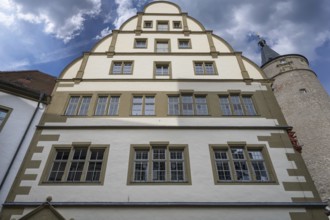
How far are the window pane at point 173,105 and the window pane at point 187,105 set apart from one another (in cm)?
35

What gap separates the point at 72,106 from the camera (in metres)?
13.0

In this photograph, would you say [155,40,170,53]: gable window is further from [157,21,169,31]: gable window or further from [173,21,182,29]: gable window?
[173,21,182,29]: gable window

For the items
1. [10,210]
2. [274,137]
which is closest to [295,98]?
[274,137]

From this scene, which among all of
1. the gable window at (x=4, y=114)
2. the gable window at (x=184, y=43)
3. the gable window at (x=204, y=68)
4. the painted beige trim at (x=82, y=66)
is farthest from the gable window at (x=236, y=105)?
the gable window at (x=4, y=114)

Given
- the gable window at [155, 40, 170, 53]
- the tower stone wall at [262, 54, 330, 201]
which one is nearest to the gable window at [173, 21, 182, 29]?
the gable window at [155, 40, 170, 53]

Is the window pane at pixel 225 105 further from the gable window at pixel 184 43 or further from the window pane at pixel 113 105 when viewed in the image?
the window pane at pixel 113 105

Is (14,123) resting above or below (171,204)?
above

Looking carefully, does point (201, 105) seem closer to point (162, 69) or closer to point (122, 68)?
point (162, 69)

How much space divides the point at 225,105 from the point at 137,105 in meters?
5.07

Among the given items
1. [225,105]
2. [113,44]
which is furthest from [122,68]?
[225,105]

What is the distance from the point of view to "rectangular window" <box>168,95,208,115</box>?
41.7 feet

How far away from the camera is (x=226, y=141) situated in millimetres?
11328

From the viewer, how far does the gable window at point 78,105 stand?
1268 cm

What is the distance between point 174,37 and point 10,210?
1414cm
